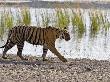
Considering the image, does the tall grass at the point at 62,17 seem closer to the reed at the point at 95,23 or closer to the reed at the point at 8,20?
the reed at the point at 95,23

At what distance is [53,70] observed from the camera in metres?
12.0

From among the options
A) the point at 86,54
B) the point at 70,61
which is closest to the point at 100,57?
the point at 86,54

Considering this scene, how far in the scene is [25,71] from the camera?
1180 centimetres

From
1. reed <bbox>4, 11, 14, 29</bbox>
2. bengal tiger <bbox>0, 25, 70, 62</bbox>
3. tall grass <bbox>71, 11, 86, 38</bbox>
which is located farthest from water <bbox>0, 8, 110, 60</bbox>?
reed <bbox>4, 11, 14, 29</bbox>


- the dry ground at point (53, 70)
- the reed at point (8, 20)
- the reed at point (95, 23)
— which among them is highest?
the dry ground at point (53, 70)

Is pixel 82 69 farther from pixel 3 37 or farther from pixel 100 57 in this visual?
pixel 3 37

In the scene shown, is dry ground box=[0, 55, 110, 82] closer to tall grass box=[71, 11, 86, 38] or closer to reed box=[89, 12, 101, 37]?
tall grass box=[71, 11, 86, 38]

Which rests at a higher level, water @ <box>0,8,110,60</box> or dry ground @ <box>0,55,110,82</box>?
dry ground @ <box>0,55,110,82</box>

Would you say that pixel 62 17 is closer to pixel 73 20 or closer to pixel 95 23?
pixel 73 20

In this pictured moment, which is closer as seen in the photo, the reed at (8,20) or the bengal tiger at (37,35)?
the bengal tiger at (37,35)

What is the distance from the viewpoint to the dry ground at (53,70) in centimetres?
1095

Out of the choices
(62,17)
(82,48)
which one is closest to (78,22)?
(62,17)

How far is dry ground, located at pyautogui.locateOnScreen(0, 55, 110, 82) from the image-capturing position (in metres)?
10.9

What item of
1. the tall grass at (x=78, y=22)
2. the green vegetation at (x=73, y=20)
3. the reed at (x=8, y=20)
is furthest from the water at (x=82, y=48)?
the reed at (x=8, y=20)
